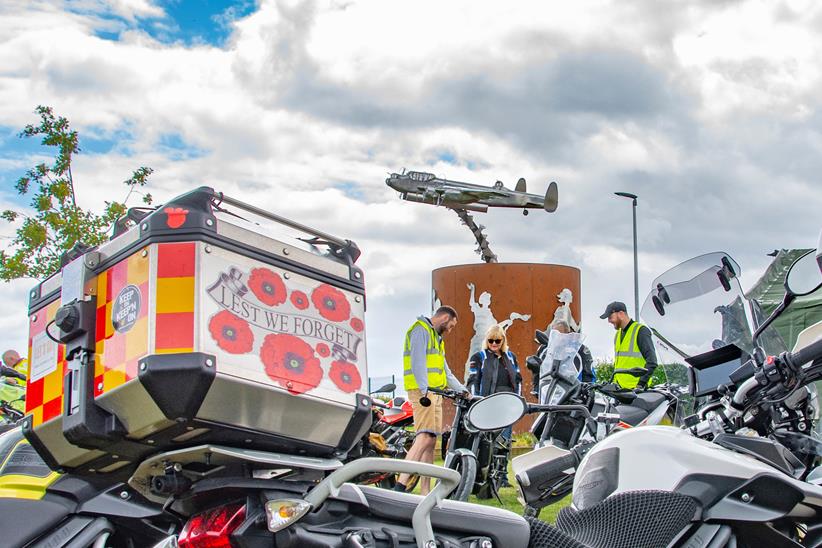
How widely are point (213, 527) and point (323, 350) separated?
1.77 feet

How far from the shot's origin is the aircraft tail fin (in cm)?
2169

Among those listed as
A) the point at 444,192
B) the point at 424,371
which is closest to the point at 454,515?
the point at 424,371

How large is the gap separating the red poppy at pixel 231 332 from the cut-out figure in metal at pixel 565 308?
14.9m

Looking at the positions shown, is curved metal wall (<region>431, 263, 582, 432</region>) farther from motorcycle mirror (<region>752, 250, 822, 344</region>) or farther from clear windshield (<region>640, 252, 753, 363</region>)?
motorcycle mirror (<region>752, 250, 822, 344</region>)

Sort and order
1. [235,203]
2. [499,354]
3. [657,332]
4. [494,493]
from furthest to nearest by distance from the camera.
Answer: [499,354], [494,493], [657,332], [235,203]

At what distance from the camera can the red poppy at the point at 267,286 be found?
96.6 inches

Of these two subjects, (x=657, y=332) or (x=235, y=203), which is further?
(x=657, y=332)

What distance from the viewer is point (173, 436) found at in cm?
236

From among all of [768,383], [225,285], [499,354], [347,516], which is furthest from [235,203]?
[499,354]

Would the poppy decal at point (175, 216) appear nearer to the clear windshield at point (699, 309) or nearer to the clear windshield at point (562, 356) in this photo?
the clear windshield at point (699, 309)

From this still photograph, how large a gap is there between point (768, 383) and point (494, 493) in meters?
5.68

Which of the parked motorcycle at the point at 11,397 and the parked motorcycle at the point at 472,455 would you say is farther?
the parked motorcycle at the point at 472,455

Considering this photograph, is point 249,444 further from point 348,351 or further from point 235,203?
point 235,203

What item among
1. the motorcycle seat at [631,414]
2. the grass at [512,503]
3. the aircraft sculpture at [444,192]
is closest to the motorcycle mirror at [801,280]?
the motorcycle seat at [631,414]
